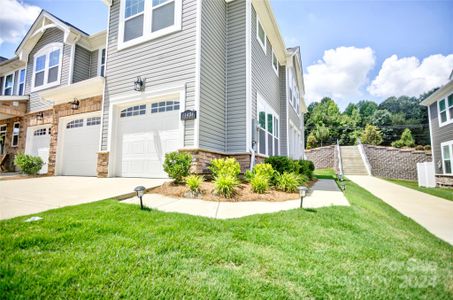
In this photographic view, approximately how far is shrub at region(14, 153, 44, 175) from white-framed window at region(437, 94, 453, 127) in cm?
2098

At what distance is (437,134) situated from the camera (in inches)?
539

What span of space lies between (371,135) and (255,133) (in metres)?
34.2

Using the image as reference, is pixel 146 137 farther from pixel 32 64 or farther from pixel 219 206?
pixel 32 64

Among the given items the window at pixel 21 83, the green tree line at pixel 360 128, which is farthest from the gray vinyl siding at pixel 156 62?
the green tree line at pixel 360 128

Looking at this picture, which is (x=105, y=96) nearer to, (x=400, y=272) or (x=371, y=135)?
(x=400, y=272)

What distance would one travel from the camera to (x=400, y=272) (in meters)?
2.07

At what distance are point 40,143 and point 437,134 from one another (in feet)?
74.4

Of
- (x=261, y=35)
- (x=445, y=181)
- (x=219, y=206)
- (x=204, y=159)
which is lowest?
(x=219, y=206)

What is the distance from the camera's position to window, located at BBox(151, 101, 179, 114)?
692 centimetres

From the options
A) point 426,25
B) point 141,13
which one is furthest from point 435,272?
point 141,13

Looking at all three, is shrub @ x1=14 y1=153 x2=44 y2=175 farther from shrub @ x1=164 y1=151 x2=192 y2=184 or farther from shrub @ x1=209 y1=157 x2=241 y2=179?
shrub @ x1=209 y1=157 x2=241 y2=179

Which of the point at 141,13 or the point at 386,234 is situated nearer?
the point at 386,234

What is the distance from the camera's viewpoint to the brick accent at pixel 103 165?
291 inches

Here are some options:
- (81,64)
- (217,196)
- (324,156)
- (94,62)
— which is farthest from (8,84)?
(324,156)
